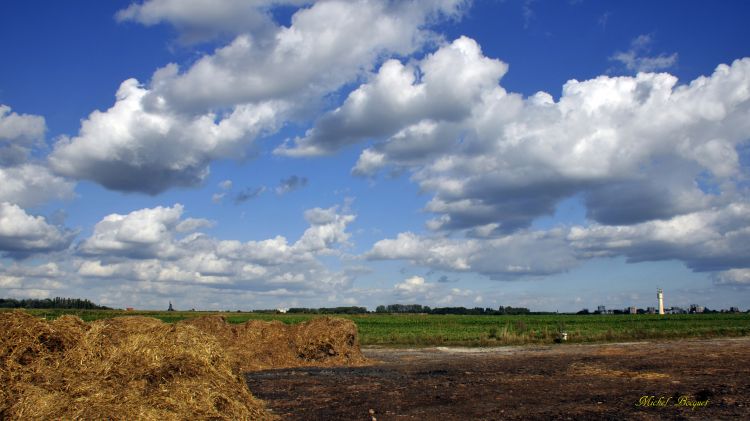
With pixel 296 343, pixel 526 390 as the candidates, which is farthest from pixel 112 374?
pixel 296 343

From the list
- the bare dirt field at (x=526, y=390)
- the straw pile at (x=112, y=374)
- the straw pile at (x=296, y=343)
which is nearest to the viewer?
the straw pile at (x=112, y=374)

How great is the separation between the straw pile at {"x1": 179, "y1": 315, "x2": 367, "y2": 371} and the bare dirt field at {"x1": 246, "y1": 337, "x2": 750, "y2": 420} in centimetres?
376

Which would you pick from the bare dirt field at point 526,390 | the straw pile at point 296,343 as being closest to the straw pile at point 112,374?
the bare dirt field at point 526,390

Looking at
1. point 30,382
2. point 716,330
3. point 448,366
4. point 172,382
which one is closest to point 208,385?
point 172,382

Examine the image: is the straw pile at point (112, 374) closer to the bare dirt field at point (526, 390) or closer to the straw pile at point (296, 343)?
the bare dirt field at point (526, 390)

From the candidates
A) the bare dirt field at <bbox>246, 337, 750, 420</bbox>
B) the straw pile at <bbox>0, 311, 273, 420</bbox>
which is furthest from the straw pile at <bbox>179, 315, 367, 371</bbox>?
the straw pile at <bbox>0, 311, 273, 420</bbox>

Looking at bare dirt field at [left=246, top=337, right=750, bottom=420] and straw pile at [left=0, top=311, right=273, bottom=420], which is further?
bare dirt field at [left=246, top=337, right=750, bottom=420]

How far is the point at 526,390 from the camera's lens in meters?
15.1

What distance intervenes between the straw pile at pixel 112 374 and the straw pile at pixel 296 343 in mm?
13898

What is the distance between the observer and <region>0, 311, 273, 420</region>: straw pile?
9328mm

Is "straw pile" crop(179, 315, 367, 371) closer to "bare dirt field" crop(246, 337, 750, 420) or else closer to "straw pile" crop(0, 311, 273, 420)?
"bare dirt field" crop(246, 337, 750, 420)

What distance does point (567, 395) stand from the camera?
1412 centimetres

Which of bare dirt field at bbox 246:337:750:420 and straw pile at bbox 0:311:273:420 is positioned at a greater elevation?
straw pile at bbox 0:311:273:420

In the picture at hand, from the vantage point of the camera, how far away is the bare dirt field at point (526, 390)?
12.1 m
